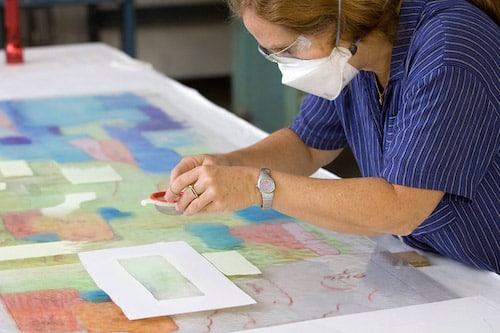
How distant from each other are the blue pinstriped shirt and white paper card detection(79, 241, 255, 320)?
0.33 metres

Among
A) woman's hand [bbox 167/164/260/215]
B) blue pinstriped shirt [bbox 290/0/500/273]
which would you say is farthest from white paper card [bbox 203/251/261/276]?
blue pinstriped shirt [bbox 290/0/500/273]

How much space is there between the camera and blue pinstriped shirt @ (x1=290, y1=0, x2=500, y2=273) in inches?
51.5

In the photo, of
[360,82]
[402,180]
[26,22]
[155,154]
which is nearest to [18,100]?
[155,154]

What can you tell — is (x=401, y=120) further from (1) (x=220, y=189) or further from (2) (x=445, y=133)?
(1) (x=220, y=189)

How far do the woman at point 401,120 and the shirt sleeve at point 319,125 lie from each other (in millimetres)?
257

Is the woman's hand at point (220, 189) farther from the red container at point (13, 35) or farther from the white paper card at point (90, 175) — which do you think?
the red container at point (13, 35)

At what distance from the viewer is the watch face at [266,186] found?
4.54ft

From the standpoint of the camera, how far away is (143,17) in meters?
6.15

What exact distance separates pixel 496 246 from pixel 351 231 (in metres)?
0.27

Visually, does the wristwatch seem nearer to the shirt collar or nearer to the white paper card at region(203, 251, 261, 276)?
the white paper card at region(203, 251, 261, 276)

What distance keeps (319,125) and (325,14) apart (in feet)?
1.65

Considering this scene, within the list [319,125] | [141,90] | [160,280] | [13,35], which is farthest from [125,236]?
[13,35]

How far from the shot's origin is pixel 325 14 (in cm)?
136

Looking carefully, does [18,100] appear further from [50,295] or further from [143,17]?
[143,17]
